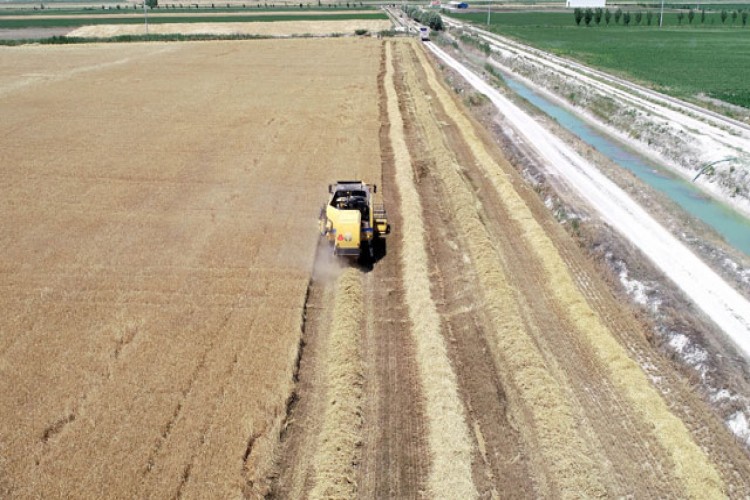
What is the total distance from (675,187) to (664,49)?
5514cm

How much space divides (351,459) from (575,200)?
17959 millimetres

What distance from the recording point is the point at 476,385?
13.3 meters

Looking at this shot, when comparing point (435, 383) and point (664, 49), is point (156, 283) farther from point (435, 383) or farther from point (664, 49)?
point (664, 49)

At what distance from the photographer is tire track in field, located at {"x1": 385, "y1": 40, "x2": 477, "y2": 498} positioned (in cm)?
1060

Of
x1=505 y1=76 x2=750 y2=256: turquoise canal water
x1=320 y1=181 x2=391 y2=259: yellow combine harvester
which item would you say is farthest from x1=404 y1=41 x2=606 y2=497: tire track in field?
x1=505 y1=76 x2=750 y2=256: turquoise canal water

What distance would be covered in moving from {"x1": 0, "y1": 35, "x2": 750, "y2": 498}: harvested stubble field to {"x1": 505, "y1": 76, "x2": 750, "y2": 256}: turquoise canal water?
7215mm

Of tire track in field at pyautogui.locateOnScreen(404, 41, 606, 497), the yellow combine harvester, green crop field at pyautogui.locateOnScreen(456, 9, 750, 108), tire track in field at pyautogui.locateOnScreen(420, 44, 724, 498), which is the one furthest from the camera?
green crop field at pyautogui.locateOnScreen(456, 9, 750, 108)

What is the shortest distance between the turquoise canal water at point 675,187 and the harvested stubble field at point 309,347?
7215 millimetres

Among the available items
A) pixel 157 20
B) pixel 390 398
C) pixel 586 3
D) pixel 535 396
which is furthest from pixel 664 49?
pixel 157 20

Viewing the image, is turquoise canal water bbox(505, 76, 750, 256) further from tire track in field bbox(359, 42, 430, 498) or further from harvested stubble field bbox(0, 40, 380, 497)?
harvested stubble field bbox(0, 40, 380, 497)

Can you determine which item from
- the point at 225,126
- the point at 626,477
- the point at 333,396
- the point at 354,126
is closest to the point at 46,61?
the point at 225,126

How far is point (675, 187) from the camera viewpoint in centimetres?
2870

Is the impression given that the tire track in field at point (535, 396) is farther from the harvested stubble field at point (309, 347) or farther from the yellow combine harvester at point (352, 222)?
the yellow combine harvester at point (352, 222)

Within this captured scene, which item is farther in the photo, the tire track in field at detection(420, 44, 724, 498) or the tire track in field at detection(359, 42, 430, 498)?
the tire track in field at detection(420, 44, 724, 498)
